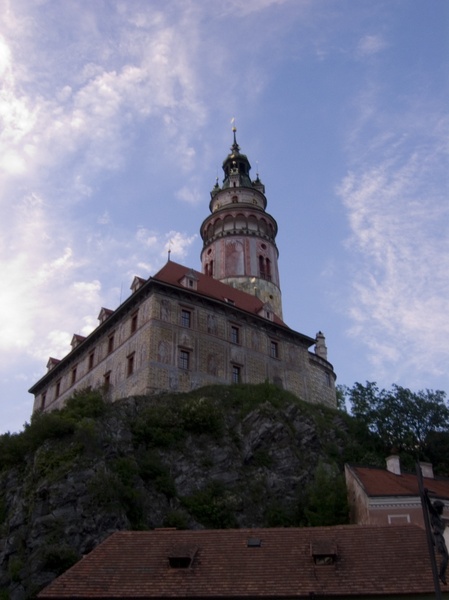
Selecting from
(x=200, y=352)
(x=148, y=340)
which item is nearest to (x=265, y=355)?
(x=200, y=352)

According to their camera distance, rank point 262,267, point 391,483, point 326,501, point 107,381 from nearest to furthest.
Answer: point 391,483 → point 326,501 → point 107,381 → point 262,267

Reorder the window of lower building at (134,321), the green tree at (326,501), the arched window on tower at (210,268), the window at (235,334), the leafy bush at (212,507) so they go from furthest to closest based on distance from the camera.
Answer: the arched window on tower at (210,268)
the window at (235,334)
the window of lower building at (134,321)
the leafy bush at (212,507)
the green tree at (326,501)

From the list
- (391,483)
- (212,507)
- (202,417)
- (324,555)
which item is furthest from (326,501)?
(324,555)

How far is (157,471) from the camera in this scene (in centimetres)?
3306

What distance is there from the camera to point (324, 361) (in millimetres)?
50312

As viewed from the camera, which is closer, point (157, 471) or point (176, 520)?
point (176, 520)

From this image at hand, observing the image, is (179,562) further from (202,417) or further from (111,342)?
(111,342)

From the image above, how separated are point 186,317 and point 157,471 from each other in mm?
11480

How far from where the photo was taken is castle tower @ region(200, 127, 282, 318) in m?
54.7

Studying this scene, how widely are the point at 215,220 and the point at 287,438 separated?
25.5m

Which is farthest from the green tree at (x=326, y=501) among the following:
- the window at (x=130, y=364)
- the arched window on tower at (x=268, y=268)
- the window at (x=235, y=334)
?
the arched window on tower at (x=268, y=268)

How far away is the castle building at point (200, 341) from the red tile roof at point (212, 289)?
0.29ft

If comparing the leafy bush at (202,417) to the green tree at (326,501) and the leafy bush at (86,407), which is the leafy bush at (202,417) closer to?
the leafy bush at (86,407)

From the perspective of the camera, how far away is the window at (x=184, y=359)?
40.2m
